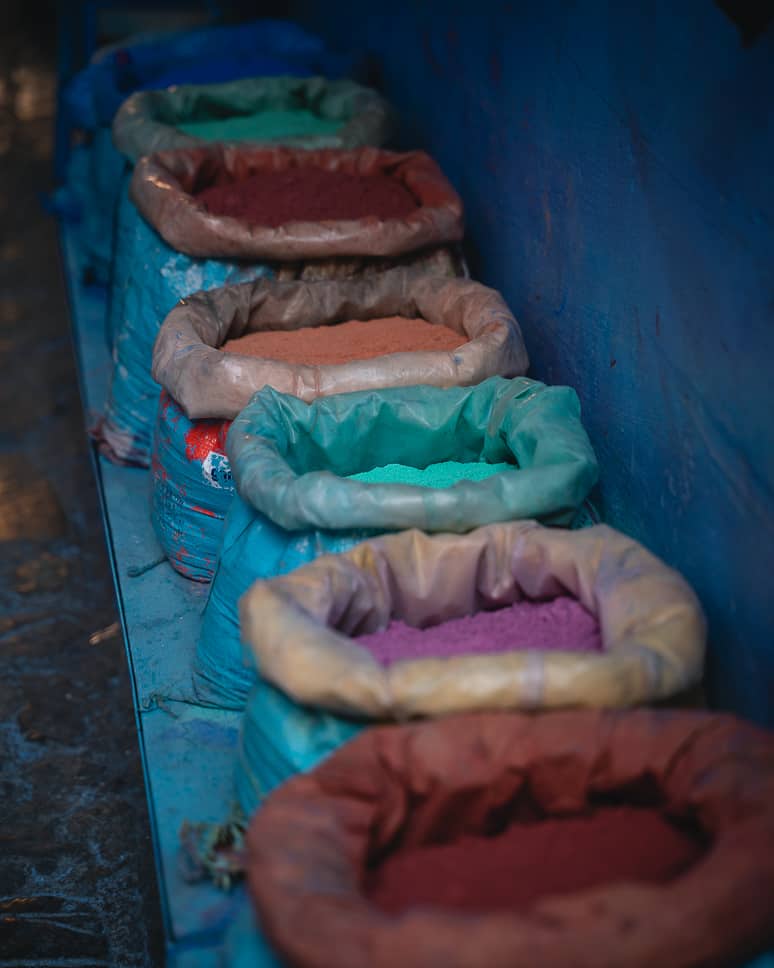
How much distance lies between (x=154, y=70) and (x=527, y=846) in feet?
10.6

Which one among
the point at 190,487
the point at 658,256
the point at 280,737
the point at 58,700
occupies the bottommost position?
the point at 58,700

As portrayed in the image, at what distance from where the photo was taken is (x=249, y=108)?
359cm

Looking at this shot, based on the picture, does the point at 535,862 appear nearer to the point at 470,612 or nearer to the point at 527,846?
the point at 527,846

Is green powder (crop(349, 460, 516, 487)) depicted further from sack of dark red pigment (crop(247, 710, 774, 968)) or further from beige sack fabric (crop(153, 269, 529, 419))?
sack of dark red pigment (crop(247, 710, 774, 968))

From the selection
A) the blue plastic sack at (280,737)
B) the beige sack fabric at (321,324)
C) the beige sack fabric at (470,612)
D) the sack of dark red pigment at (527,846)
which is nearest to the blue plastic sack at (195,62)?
the beige sack fabric at (321,324)

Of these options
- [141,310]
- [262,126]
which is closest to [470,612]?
[141,310]

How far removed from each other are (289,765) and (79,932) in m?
0.85

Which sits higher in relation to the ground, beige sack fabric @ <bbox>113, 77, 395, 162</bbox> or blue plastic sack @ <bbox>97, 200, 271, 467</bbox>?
beige sack fabric @ <bbox>113, 77, 395, 162</bbox>

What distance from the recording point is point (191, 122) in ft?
11.6

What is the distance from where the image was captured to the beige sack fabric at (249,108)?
314 cm

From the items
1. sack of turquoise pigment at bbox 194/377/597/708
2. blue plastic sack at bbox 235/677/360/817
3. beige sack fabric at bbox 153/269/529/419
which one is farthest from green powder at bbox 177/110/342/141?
blue plastic sack at bbox 235/677/360/817

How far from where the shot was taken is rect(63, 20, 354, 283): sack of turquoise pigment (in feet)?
12.4

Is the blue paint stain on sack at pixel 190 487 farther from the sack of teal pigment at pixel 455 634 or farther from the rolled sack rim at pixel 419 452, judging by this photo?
the sack of teal pigment at pixel 455 634

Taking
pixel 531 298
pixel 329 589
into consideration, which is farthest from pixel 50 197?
pixel 329 589
